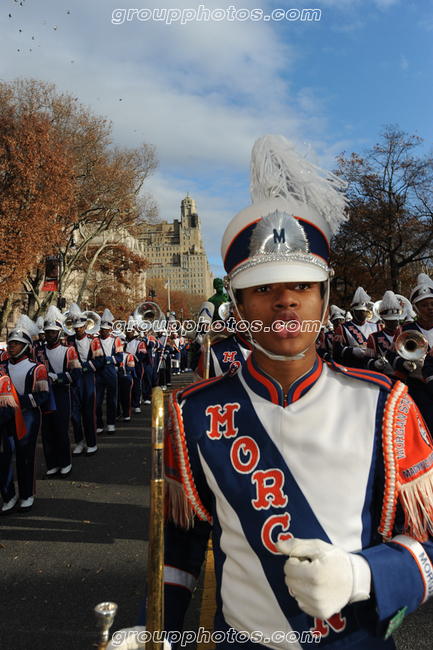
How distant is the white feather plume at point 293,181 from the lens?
5.27 ft

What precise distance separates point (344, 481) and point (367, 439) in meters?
0.14

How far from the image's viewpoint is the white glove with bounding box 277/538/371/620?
115 centimetres

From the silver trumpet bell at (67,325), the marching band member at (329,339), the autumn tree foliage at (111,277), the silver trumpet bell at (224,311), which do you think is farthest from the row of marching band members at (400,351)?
the autumn tree foliage at (111,277)

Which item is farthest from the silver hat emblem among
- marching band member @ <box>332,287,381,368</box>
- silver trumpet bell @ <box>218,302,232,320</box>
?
marching band member @ <box>332,287,381,368</box>

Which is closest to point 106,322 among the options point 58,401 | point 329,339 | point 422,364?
point 58,401

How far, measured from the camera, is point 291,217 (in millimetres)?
1534

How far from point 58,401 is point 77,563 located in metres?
3.52

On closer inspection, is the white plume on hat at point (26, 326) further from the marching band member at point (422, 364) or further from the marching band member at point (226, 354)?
the marching band member at point (422, 364)

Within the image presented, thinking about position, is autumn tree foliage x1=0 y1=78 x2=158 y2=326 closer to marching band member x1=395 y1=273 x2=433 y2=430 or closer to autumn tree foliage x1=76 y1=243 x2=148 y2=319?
autumn tree foliage x1=76 y1=243 x2=148 y2=319

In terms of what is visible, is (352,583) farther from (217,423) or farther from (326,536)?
(217,423)

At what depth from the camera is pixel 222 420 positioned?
157 centimetres

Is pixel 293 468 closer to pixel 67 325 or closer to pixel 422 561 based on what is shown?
pixel 422 561

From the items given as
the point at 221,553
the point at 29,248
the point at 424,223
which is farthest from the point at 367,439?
the point at 424,223

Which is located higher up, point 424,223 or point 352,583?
point 424,223
